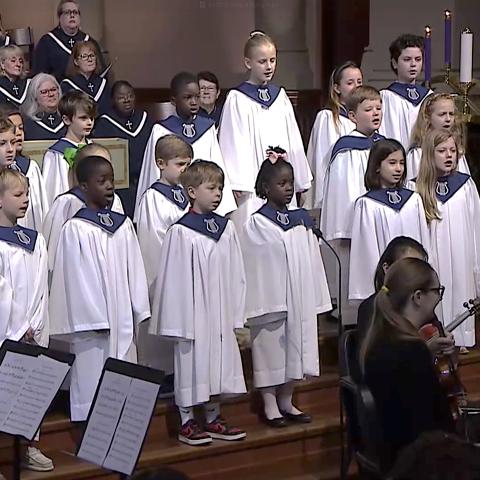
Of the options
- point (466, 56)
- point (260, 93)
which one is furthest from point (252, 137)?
point (466, 56)

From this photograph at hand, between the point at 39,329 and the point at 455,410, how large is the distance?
1787mm

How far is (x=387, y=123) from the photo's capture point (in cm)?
728

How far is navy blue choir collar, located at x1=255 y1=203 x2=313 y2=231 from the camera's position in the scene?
5746 millimetres

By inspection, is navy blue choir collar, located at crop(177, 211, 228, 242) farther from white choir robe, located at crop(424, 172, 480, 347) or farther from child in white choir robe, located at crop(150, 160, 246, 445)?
white choir robe, located at crop(424, 172, 480, 347)

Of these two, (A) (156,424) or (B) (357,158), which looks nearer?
(A) (156,424)

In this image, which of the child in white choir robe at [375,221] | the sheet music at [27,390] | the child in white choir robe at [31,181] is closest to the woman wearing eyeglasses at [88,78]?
the child in white choir robe at [31,181]

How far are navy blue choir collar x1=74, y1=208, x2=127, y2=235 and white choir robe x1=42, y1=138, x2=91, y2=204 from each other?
87 centimetres

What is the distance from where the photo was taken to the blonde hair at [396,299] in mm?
4090

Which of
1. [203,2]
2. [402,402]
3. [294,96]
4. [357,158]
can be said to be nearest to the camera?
[402,402]

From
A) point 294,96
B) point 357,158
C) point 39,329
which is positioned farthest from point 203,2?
point 39,329

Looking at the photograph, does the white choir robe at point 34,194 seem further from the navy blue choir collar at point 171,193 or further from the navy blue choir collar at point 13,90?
the navy blue choir collar at point 13,90

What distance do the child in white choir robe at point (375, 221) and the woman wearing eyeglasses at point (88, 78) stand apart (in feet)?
6.24

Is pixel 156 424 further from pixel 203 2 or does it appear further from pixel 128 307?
pixel 203 2

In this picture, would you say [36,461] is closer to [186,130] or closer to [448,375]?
[448,375]
